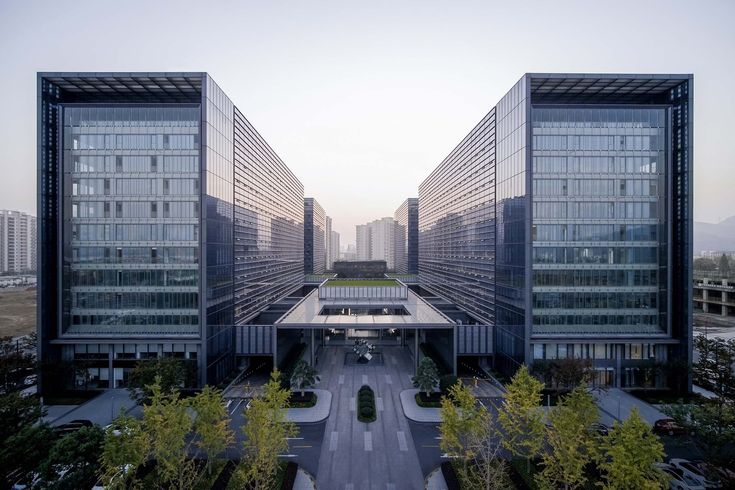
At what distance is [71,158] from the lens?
139 ft

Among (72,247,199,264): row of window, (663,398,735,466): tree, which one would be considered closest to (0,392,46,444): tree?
(72,247,199,264): row of window

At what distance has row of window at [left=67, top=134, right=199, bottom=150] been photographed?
42156 millimetres

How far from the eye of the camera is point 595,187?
43.2m

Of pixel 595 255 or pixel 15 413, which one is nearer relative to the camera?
pixel 15 413

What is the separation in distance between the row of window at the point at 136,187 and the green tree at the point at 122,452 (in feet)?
90.1

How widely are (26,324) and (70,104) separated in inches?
2601

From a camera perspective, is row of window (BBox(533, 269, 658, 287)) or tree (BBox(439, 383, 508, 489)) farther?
row of window (BBox(533, 269, 658, 287))

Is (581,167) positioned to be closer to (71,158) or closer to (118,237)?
(118,237)

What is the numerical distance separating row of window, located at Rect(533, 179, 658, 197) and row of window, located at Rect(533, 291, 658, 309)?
12394 millimetres

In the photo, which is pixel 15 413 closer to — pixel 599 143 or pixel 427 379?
pixel 427 379

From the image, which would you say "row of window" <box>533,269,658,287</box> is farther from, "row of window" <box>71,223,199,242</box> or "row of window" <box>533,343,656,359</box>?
"row of window" <box>71,223,199,242</box>

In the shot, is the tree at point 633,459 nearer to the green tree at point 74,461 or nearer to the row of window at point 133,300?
the green tree at point 74,461

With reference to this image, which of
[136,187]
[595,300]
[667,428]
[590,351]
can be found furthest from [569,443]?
[136,187]

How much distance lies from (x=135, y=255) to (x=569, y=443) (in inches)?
1864
